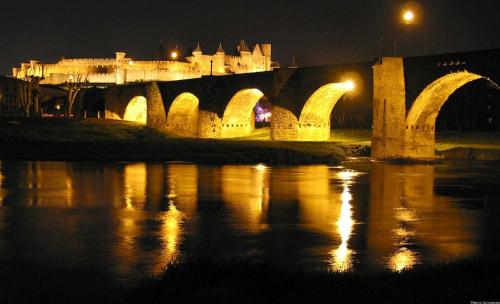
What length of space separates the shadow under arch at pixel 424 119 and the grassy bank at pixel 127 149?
374 cm

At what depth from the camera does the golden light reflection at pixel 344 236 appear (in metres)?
11.1

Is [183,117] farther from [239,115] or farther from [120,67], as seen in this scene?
[120,67]

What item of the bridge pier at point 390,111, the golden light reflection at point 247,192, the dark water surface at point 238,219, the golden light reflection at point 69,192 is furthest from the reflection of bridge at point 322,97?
the golden light reflection at point 69,192

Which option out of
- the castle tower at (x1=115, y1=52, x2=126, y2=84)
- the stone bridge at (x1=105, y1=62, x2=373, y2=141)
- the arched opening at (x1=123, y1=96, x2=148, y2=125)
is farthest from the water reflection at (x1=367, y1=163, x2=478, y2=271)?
the castle tower at (x1=115, y1=52, x2=126, y2=84)

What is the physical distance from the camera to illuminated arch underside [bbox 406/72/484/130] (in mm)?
35725

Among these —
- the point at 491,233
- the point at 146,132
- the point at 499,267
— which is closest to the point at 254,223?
the point at 491,233

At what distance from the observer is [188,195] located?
20188mm

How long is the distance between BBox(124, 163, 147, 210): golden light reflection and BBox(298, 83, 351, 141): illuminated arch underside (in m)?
17.7

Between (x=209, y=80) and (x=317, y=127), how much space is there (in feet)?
42.2

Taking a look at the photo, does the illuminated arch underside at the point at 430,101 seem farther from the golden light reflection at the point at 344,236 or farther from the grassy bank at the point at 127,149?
the golden light reflection at the point at 344,236

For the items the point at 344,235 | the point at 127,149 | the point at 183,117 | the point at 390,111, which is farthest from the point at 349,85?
the point at 344,235

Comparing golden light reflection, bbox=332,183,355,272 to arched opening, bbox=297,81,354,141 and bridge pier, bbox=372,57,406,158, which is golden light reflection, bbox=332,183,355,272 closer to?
bridge pier, bbox=372,57,406,158

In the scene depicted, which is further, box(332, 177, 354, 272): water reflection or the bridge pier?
the bridge pier

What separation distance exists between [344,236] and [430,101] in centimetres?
2524
